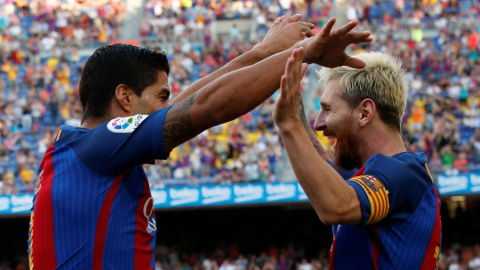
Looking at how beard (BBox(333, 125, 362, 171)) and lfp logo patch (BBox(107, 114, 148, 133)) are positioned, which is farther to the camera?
beard (BBox(333, 125, 362, 171))

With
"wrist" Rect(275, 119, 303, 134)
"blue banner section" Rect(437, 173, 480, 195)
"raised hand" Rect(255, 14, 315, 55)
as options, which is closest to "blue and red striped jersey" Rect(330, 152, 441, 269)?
"wrist" Rect(275, 119, 303, 134)

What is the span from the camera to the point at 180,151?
15359mm

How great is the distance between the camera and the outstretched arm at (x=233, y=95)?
8.71 feet

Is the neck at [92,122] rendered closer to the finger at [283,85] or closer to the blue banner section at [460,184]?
the finger at [283,85]

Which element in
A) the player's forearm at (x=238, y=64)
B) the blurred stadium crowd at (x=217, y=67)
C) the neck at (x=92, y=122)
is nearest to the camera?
the neck at (x=92, y=122)

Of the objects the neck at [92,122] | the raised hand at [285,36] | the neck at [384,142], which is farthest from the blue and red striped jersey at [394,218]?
the neck at [92,122]

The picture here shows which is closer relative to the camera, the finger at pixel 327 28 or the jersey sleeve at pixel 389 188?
the finger at pixel 327 28

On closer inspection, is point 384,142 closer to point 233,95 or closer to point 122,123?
point 233,95

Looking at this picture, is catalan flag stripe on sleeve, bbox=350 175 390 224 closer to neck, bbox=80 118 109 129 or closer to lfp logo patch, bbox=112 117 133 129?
lfp logo patch, bbox=112 117 133 129

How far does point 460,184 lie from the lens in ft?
47.3

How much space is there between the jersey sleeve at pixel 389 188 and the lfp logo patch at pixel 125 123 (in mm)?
937

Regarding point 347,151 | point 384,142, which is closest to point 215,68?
point 347,151

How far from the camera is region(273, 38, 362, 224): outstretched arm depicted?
2.69 metres

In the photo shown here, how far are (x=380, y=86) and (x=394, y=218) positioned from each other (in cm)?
66
